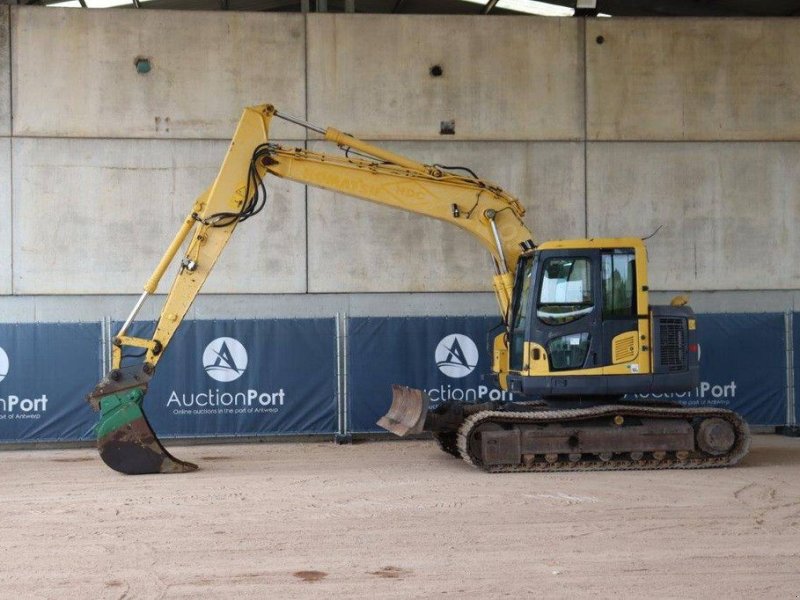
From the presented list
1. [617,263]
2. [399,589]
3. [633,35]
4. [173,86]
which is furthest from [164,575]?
[633,35]

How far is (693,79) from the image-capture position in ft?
61.7

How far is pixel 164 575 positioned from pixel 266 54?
38.6 ft

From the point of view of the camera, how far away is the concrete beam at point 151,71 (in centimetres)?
1773

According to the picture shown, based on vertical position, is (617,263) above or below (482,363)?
above

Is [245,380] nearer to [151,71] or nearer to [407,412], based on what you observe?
[407,412]

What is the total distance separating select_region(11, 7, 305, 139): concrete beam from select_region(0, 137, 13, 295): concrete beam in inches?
20.4

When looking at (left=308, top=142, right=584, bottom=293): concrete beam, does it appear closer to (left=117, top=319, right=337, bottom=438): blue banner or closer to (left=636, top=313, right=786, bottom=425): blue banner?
(left=117, top=319, right=337, bottom=438): blue banner

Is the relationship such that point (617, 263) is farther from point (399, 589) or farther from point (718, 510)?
point (399, 589)

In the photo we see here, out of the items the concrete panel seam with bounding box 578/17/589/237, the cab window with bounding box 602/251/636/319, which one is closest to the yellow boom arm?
the cab window with bounding box 602/251/636/319

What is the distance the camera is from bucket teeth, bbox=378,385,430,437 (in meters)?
13.7

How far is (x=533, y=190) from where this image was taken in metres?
18.5

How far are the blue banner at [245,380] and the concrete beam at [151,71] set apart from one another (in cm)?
340

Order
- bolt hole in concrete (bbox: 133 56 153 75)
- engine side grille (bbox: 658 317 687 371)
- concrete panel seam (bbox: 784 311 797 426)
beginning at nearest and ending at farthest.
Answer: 1. engine side grille (bbox: 658 317 687 371)
2. concrete panel seam (bbox: 784 311 797 426)
3. bolt hole in concrete (bbox: 133 56 153 75)

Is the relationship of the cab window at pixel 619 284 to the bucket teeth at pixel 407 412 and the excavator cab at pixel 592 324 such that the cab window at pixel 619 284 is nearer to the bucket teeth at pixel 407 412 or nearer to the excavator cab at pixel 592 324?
the excavator cab at pixel 592 324
